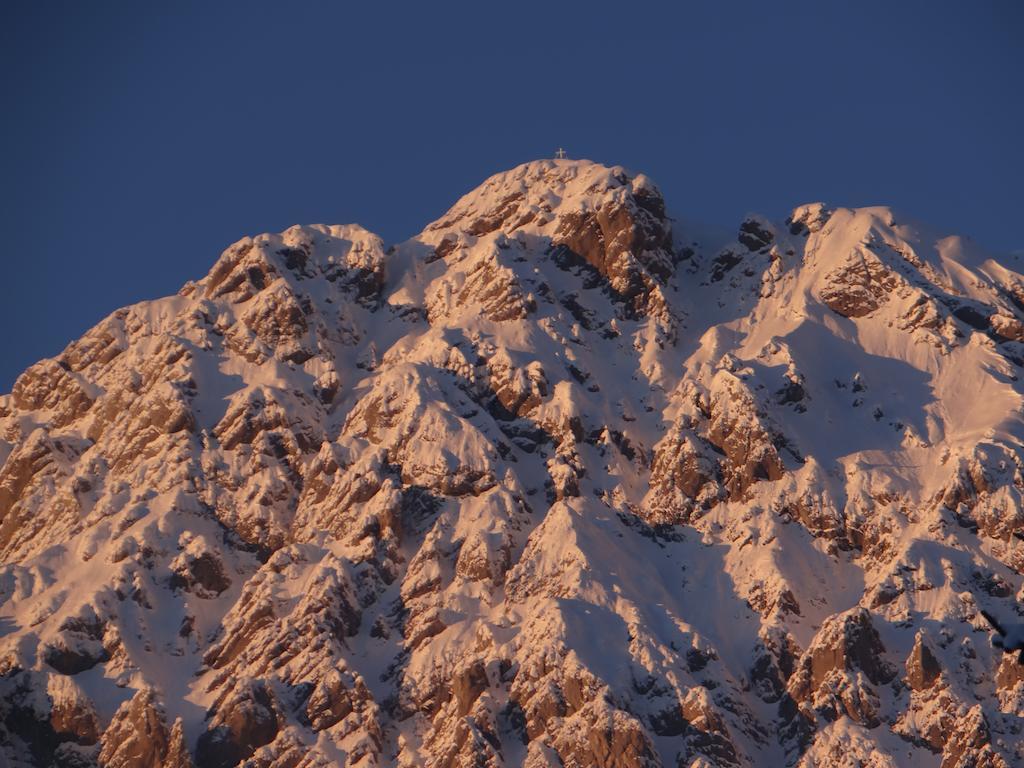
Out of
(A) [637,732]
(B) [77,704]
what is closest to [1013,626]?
(A) [637,732]

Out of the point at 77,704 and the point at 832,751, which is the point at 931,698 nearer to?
the point at 832,751

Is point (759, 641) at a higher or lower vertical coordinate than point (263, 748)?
higher

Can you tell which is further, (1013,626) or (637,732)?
(637,732)

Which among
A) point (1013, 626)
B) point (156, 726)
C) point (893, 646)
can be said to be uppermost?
point (893, 646)

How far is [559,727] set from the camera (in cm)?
18575

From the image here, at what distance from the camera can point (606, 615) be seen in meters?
198

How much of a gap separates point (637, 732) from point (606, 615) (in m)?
17.3

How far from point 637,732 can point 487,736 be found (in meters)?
12.9

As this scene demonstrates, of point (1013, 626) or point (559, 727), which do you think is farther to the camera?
point (559, 727)

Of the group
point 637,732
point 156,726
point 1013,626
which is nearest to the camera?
point 1013,626

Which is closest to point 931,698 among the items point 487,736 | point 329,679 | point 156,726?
point 487,736

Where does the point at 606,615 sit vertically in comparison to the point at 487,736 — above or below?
above

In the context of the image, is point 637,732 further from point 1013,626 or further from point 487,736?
point 1013,626

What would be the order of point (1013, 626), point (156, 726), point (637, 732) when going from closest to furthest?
point (1013, 626), point (637, 732), point (156, 726)
